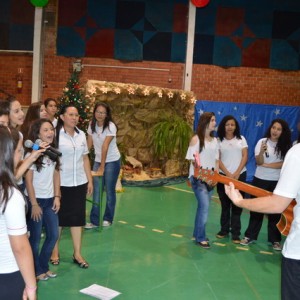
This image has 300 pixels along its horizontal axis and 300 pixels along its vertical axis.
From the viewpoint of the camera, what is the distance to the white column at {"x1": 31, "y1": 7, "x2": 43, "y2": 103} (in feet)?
36.0

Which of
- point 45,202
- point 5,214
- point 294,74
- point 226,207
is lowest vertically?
point 226,207

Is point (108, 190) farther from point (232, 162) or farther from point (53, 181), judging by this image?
point (53, 181)

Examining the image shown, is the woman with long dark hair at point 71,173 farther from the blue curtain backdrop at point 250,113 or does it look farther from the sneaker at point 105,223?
the blue curtain backdrop at point 250,113

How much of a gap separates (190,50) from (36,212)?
326 inches

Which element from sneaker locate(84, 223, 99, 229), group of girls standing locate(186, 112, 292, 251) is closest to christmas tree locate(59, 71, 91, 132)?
sneaker locate(84, 223, 99, 229)

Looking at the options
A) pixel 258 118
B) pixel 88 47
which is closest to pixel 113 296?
pixel 258 118

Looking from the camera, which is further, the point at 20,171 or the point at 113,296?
the point at 113,296

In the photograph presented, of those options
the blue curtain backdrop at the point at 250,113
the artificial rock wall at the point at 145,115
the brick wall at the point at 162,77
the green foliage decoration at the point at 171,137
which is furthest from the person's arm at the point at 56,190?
the brick wall at the point at 162,77

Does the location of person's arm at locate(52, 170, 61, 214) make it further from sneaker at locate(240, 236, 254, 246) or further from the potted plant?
the potted plant

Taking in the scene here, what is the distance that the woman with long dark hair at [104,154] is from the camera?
5.43 meters

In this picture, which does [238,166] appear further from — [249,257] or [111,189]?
[111,189]

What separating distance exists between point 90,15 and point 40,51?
1.56 m

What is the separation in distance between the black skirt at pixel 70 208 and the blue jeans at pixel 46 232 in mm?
311

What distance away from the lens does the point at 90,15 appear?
11062mm
